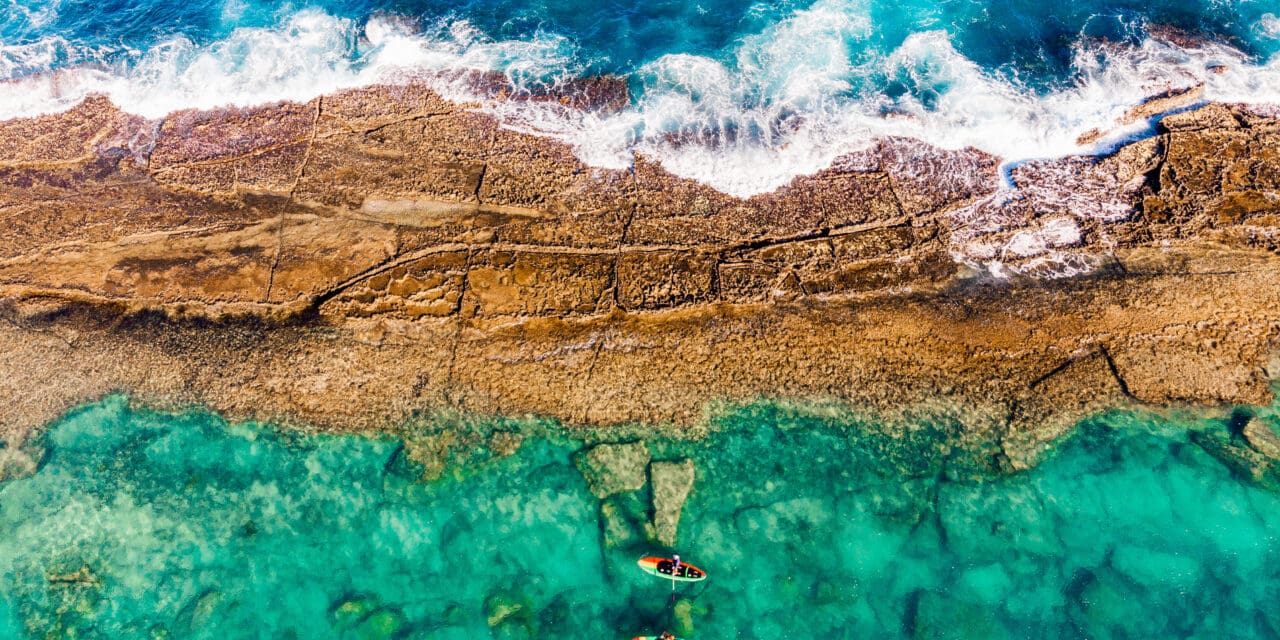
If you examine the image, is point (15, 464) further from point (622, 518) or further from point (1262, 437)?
point (1262, 437)

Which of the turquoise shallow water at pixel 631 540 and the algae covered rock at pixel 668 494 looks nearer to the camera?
the turquoise shallow water at pixel 631 540

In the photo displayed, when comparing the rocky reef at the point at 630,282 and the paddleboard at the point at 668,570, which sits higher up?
the rocky reef at the point at 630,282

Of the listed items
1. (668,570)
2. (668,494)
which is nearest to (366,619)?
(668,570)

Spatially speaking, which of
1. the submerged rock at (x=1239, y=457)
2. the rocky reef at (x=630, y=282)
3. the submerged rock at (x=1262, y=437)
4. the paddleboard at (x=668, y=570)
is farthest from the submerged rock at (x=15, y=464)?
the submerged rock at (x=1262, y=437)

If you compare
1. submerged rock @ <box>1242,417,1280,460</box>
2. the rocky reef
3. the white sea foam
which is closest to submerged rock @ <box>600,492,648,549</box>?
the rocky reef

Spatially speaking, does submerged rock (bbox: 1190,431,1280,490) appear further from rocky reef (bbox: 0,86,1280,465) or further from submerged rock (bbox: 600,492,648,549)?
submerged rock (bbox: 600,492,648,549)

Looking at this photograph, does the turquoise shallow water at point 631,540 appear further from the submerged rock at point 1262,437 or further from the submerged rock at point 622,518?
the submerged rock at point 1262,437

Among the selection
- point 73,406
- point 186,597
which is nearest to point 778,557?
point 186,597
